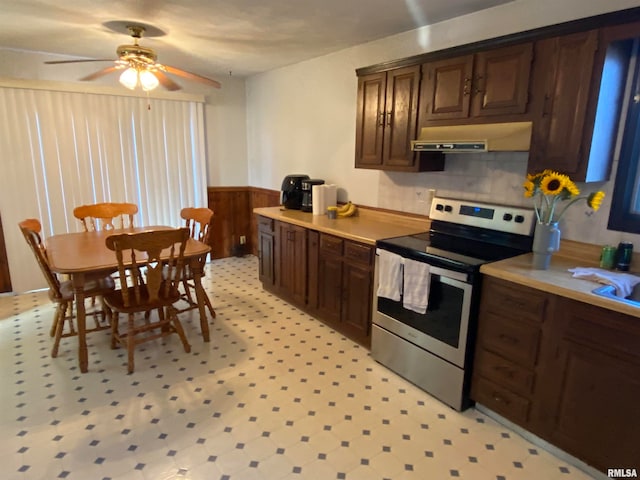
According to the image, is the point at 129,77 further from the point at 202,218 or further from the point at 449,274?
the point at 449,274

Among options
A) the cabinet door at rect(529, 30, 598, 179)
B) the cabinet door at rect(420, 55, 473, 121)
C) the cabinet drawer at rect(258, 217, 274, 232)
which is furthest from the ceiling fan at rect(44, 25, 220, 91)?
the cabinet door at rect(529, 30, 598, 179)

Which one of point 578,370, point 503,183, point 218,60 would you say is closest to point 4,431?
point 578,370

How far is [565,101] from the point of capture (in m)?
2.01

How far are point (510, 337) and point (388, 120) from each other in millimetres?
1770

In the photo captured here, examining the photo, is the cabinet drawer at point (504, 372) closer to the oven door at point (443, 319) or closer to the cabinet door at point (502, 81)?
the oven door at point (443, 319)

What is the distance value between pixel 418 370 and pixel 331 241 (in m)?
1.17

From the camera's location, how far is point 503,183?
2574 millimetres

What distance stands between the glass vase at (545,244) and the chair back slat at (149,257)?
2147mm

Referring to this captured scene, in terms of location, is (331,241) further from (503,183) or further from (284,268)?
(503,183)

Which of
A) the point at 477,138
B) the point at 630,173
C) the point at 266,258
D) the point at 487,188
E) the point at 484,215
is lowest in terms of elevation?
the point at 266,258

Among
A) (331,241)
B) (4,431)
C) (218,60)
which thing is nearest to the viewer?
(4,431)

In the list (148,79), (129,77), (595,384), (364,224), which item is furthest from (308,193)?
(595,384)

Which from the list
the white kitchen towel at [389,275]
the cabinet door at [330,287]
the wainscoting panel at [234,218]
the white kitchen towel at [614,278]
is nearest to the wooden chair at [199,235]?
the cabinet door at [330,287]

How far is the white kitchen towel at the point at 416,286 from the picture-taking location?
233cm
